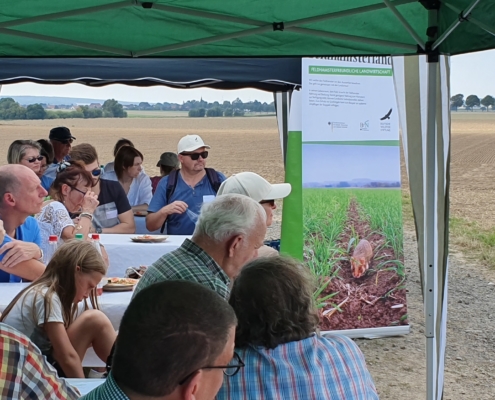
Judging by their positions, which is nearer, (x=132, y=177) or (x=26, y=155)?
(x=26, y=155)

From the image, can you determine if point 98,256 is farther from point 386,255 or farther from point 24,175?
point 386,255

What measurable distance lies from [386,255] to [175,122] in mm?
43408

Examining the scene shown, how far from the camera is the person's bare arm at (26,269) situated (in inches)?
133

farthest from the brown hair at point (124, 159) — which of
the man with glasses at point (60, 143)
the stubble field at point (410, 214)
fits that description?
the stubble field at point (410, 214)

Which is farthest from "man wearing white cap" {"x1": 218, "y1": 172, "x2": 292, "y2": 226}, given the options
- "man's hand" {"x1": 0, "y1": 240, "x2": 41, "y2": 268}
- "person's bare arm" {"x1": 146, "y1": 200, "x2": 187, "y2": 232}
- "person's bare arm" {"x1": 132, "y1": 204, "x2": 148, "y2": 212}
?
"person's bare arm" {"x1": 132, "y1": 204, "x2": 148, "y2": 212}

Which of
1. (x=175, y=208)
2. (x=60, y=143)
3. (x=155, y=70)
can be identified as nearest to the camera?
(x=175, y=208)

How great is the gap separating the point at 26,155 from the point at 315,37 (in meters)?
3.04

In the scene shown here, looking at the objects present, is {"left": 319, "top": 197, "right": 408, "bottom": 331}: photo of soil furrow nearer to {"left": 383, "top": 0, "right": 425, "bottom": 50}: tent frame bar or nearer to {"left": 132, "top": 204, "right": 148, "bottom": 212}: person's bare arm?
{"left": 132, "top": 204, "right": 148, "bottom": 212}: person's bare arm

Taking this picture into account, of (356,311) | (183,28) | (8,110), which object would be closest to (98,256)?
(183,28)

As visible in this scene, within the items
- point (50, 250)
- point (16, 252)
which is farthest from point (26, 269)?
point (50, 250)

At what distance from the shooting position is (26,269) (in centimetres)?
339

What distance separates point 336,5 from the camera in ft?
9.69

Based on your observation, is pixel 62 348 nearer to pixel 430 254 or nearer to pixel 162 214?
pixel 430 254

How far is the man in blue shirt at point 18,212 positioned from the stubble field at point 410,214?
99.4 inches
